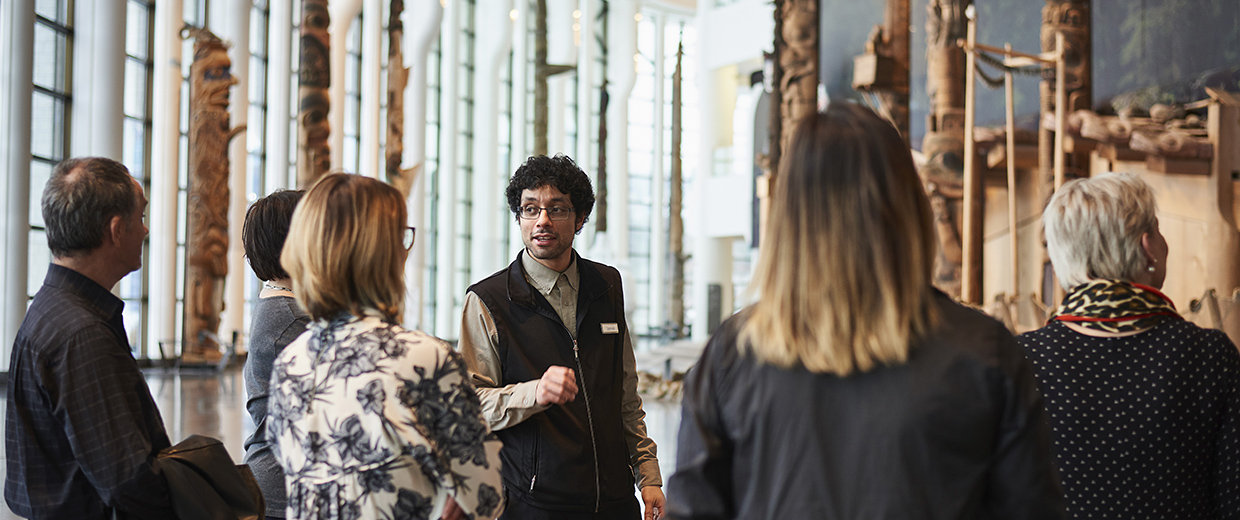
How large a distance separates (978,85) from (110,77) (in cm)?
1244

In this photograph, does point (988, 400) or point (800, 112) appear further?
point (800, 112)

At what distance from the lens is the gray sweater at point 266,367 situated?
2838 mm

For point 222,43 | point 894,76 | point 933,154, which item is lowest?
point 933,154

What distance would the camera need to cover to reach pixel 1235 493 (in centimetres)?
218

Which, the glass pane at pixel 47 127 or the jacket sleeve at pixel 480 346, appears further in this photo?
the glass pane at pixel 47 127

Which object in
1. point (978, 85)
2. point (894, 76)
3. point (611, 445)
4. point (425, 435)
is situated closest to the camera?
point (425, 435)

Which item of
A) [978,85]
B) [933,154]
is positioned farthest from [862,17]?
[933,154]

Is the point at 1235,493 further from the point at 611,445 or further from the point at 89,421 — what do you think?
the point at 89,421

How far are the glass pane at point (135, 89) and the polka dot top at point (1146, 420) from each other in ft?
63.1

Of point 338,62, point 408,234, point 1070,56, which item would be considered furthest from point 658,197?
point 408,234

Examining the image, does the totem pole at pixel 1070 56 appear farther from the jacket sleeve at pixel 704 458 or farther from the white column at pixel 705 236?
the white column at pixel 705 236

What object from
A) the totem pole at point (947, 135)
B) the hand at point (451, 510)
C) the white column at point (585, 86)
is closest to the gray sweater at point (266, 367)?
the hand at point (451, 510)

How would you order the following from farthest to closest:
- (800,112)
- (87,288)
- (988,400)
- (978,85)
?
(978,85) < (800,112) < (87,288) < (988,400)

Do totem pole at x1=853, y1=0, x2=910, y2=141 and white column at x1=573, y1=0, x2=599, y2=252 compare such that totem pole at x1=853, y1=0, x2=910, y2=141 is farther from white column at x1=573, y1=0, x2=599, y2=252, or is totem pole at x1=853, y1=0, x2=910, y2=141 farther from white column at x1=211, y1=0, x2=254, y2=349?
white column at x1=573, y1=0, x2=599, y2=252
